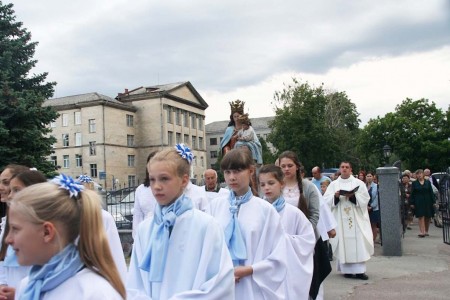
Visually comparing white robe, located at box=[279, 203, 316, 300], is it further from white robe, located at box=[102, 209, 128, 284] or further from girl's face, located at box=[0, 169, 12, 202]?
girl's face, located at box=[0, 169, 12, 202]

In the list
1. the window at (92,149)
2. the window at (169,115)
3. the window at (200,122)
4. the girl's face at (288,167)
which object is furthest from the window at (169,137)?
the girl's face at (288,167)

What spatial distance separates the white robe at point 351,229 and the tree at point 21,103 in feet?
32.4

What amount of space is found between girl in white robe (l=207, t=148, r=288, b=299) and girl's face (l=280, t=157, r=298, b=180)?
77.4 inches

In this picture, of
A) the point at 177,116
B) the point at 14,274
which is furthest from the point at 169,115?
the point at 14,274

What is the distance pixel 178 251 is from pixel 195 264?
0.15m

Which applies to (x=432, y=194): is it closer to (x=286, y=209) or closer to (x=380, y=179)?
(x=380, y=179)

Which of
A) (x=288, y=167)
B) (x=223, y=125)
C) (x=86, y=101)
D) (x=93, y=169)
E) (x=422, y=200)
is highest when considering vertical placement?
(x=223, y=125)

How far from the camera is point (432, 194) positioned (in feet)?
52.5

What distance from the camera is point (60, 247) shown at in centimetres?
232

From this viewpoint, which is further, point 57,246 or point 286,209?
point 286,209

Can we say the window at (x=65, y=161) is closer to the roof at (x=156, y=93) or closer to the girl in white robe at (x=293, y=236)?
the roof at (x=156, y=93)

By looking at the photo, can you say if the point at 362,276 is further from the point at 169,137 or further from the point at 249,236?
the point at 169,137

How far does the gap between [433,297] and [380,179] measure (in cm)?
432

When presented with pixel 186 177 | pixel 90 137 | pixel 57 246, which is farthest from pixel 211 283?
pixel 90 137
